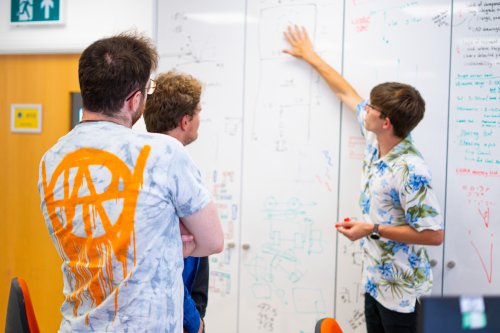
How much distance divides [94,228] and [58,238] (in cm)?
14

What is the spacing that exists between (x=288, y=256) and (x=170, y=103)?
132 centimetres

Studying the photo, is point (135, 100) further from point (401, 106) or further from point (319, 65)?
point (319, 65)

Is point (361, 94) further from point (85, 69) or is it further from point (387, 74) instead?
point (85, 69)

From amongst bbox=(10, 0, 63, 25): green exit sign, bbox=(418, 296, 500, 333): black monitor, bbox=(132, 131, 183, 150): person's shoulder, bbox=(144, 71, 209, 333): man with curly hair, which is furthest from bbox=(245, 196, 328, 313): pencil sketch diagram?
bbox=(10, 0, 63, 25): green exit sign

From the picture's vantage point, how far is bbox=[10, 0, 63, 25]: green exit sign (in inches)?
134

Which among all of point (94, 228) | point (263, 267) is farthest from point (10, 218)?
point (94, 228)

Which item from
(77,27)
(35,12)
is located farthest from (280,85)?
(35,12)

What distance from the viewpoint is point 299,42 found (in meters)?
2.69

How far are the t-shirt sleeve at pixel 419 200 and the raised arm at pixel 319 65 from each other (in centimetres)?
53

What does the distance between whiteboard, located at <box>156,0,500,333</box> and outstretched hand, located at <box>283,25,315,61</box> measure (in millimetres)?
42

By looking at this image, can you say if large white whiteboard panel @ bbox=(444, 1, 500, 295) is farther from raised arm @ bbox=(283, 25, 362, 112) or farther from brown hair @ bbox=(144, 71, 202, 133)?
brown hair @ bbox=(144, 71, 202, 133)

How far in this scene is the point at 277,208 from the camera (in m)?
2.75

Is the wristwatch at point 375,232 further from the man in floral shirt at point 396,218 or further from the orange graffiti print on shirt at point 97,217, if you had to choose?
the orange graffiti print on shirt at point 97,217

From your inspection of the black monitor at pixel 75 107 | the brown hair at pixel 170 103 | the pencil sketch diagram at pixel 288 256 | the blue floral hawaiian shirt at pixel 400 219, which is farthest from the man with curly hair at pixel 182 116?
the black monitor at pixel 75 107
